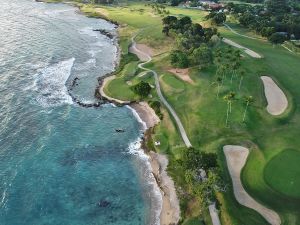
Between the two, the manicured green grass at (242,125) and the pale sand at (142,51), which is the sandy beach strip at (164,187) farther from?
the pale sand at (142,51)

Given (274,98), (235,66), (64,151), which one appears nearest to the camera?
(64,151)

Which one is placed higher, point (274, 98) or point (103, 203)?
point (103, 203)

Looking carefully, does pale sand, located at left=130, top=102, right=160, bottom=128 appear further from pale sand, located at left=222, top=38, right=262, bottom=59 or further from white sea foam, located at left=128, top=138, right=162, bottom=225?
pale sand, located at left=222, top=38, right=262, bottom=59

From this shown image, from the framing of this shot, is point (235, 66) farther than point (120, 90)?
No

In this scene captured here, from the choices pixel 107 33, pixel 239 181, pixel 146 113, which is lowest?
pixel 107 33

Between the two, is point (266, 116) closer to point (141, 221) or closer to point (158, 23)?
point (141, 221)

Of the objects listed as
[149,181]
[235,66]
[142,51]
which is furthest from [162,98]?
[142,51]

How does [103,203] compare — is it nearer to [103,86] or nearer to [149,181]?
[149,181]

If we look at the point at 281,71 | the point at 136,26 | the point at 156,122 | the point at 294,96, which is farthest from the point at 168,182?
the point at 136,26
